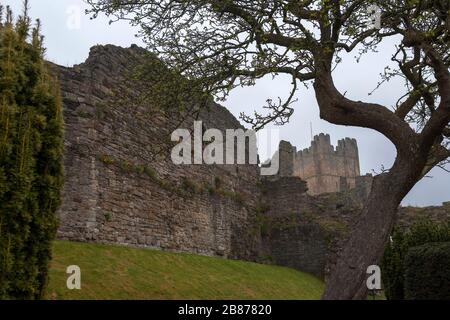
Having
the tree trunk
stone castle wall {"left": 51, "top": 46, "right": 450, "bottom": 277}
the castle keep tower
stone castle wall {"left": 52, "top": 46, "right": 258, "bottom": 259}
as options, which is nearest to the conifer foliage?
stone castle wall {"left": 51, "top": 46, "right": 450, "bottom": 277}

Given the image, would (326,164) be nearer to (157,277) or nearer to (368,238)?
(157,277)

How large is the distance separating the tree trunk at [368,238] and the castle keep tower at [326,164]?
50351mm

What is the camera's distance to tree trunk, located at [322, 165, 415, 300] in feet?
26.6

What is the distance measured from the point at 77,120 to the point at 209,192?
7.19 meters

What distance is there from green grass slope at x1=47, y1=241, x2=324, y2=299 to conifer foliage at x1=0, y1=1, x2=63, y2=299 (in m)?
2.53

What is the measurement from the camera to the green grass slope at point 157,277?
426 inches

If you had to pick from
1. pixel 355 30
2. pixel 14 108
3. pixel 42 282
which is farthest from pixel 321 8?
pixel 42 282

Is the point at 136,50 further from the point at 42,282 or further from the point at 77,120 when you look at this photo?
the point at 42,282

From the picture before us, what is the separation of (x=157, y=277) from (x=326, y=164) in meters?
48.9

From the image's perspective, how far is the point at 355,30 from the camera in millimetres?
9617

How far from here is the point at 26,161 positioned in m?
6.94

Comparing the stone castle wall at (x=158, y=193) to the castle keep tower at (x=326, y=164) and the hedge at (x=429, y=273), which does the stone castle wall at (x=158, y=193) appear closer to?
the hedge at (x=429, y=273)

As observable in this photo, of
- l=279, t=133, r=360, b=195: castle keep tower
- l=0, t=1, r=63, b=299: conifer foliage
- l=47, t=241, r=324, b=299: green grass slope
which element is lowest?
l=47, t=241, r=324, b=299: green grass slope

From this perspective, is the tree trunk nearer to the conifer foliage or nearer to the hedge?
the hedge
